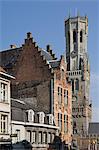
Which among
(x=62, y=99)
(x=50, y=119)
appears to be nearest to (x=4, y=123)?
(x=50, y=119)

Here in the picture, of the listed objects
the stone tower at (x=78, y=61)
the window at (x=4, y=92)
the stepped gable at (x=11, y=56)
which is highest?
the stone tower at (x=78, y=61)

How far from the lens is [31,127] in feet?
99.1

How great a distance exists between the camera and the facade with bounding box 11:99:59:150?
28084 millimetres

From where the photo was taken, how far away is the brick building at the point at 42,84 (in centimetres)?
3572

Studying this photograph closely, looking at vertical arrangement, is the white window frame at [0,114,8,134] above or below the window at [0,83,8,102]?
below

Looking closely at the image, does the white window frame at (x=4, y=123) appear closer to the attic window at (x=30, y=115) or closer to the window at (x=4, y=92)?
the window at (x=4, y=92)

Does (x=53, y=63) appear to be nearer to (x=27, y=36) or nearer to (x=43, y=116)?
(x=27, y=36)

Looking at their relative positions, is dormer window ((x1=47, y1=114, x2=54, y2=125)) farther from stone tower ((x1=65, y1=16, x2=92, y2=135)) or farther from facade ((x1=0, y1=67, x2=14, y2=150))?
stone tower ((x1=65, y1=16, x2=92, y2=135))

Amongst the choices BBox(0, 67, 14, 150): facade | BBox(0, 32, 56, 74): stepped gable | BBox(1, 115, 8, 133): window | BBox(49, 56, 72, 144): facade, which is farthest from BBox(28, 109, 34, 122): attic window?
BBox(0, 32, 56, 74): stepped gable

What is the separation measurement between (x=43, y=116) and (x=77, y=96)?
68713 mm

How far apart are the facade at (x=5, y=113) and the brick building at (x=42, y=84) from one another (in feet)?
27.6

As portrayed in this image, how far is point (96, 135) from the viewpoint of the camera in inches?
3307

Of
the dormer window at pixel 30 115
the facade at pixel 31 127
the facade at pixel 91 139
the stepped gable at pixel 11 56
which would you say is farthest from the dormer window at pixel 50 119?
the facade at pixel 91 139

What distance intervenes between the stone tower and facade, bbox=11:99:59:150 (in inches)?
2350
